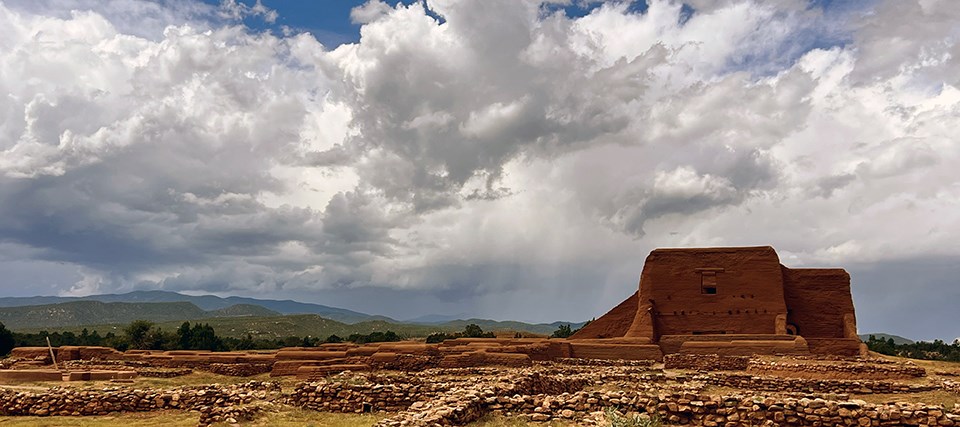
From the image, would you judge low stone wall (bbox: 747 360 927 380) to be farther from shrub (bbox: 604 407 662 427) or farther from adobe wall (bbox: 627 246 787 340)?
adobe wall (bbox: 627 246 787 340)

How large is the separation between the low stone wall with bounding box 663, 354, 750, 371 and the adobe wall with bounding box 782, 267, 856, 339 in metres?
12.7

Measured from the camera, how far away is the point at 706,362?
94.6 feet

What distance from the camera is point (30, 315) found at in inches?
6865

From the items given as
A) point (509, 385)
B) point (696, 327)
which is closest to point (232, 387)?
point (509, 385)

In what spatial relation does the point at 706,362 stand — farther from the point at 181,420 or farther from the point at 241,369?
the point at 241,369

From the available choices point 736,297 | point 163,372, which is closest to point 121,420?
point 163,372

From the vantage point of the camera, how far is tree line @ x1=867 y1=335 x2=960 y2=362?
1768 inches

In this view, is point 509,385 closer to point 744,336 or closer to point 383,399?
point 383,399

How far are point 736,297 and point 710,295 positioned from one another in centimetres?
151

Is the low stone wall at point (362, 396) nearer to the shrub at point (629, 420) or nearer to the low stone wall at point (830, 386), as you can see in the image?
the shrub at point (629, 420)

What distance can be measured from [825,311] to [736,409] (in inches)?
1279

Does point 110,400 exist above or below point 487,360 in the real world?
below

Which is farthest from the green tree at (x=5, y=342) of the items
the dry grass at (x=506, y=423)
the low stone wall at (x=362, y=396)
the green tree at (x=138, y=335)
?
the dry grass at (x=506, y=423)

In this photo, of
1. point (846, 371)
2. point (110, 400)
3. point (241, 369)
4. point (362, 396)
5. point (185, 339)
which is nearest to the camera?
point (362, 396)
